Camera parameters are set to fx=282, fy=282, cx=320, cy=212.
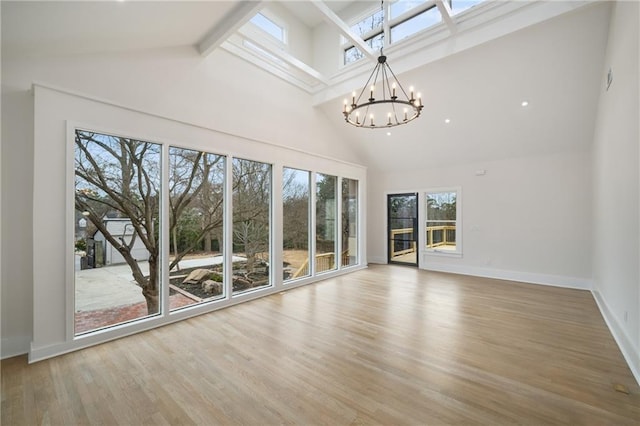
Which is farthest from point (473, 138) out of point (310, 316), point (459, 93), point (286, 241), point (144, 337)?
point (144, 337)

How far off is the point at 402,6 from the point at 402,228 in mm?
5223

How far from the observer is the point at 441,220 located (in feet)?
24.2

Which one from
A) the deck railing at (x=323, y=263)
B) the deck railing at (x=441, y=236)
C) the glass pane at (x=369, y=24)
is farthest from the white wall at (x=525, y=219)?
the glass pane at (x=369, y=24)

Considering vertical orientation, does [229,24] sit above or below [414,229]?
above

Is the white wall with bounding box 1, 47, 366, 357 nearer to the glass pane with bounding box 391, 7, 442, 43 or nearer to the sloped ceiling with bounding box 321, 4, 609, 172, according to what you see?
the sloped ceiling with bounding box 321, 4, 609, 172

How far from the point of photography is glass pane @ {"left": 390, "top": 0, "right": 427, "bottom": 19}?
15.8 ft

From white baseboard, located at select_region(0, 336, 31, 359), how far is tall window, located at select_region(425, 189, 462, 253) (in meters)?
7.52

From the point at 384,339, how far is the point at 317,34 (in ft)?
20.8

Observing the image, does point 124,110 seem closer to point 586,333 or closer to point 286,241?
point 286,241

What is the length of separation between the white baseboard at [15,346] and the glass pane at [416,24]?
21.3ft

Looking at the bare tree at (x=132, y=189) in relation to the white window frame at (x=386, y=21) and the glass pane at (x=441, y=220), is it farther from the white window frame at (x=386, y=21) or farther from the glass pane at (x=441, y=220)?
the glass pane at (x=441, y=220)

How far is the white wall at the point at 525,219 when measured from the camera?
561cm

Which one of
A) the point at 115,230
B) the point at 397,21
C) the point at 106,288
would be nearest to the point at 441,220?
the point at 397,21

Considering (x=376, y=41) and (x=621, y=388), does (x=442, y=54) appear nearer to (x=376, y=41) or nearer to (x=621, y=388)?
(x=376, y=41)
